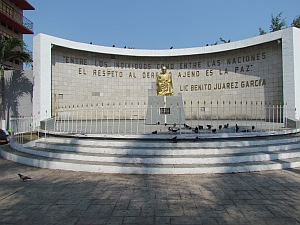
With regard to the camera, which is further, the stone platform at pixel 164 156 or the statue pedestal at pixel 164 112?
the statue pedestal at pixel 164 112


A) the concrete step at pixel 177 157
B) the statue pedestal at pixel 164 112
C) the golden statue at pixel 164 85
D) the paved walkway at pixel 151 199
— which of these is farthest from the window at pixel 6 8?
the paved walkway at pixel 151 199

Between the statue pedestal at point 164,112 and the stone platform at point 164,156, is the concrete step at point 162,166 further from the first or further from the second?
the statue pedestal at point 164,112

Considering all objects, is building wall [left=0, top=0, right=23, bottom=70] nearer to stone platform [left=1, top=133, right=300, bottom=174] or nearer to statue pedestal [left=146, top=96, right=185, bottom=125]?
statue pedestal [left=146, top=96, right=185, bottom=125]

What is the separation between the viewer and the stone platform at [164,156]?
5.53m

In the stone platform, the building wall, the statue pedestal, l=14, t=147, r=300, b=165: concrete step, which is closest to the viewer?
the stone platform

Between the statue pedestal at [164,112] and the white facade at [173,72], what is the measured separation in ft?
19.7

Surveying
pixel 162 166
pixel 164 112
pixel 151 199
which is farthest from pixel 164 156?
pixel 164 112

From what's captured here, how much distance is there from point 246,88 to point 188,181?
13.5 m

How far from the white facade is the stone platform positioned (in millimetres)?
7946

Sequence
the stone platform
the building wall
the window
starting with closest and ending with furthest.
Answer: the stone platform
the window
the building wall

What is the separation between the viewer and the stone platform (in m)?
5.53

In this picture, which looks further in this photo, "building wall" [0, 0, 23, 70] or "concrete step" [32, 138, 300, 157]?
"building wall" [0, 0, 23, 70]

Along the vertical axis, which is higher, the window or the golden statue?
the window

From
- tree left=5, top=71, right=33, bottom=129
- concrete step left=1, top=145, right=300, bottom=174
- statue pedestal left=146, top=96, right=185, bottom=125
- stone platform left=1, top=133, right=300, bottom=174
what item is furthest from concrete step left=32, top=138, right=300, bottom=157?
tree left=5, top=71, right=33, bottom=129
